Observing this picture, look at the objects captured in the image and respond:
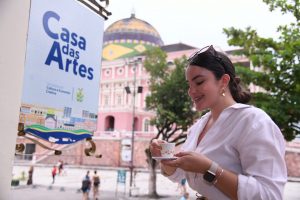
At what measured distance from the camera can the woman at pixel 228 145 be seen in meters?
1.37

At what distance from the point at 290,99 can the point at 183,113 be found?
274 inches

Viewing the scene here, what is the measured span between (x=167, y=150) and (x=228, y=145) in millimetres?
289

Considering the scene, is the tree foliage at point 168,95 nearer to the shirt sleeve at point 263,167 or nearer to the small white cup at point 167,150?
the small white cup at point 167,150

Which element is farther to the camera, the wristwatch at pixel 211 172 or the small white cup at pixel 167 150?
the small white cup at pixel 167 150

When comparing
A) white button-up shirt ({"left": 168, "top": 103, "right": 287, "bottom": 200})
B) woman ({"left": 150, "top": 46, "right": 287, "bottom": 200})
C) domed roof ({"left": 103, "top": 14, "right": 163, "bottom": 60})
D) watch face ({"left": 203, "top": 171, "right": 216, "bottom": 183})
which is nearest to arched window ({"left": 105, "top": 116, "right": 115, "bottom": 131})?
domed roof ({"left": 103, "top": 14, "right": 163, "bottom": 60})

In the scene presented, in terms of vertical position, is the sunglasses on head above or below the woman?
above

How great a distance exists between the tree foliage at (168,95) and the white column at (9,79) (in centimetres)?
1414

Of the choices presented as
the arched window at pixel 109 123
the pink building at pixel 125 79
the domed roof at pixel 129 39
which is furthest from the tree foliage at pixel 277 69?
the domed roof at pixel 129 39

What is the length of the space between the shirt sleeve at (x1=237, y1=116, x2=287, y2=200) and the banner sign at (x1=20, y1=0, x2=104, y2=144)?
4.38 feet

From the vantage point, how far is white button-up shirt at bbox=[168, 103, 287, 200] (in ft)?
4.48

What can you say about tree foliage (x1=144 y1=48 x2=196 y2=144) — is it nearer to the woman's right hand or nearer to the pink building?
the woman's right hand

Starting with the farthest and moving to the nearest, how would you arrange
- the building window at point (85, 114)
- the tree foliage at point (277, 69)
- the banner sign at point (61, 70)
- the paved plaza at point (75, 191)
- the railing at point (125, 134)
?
the railing at point (125, 134), the paved plaza at point (75, 191), the tree foliage at point (277, 69), the building window at point (85, 114), the banner sign at point (61, 70)

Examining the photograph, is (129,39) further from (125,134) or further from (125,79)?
(125,134)

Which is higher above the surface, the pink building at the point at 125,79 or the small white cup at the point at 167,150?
the pink building at the point at 125,79
